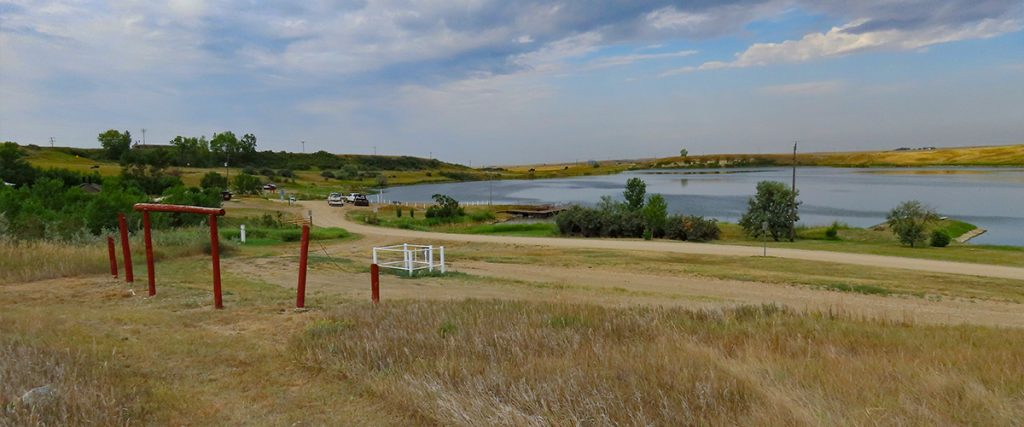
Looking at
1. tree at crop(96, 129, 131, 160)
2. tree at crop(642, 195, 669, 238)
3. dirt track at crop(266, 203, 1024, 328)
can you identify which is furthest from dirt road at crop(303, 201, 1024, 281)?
tree at crop(96, 129, 131, 160)

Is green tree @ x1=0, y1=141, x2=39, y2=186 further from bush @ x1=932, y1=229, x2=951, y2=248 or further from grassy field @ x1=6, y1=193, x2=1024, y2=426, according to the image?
bush @ x1=932, y1=229, x2=951, y2=248

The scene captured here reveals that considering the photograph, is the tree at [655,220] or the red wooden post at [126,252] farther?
the tree at [655,220]

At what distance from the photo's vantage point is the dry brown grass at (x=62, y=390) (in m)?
4.27

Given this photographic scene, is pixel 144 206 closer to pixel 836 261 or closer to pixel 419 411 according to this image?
pixel 419 411

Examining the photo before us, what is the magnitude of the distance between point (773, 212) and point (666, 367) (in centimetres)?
4512

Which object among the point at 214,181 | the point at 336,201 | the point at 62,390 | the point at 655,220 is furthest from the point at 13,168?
the point at 62,390

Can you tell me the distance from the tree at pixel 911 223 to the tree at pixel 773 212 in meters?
7.92

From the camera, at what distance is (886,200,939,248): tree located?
3578 cm

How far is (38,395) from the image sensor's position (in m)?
4.52

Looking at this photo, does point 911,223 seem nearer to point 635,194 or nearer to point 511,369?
point 635,194

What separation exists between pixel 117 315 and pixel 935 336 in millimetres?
10842

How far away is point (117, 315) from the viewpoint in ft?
29.7

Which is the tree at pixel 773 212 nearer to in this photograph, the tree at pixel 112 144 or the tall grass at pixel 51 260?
the tall grass at pixel 51 260

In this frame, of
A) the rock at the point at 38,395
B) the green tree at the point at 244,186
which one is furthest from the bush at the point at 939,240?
the green tree at the point at 244,186
